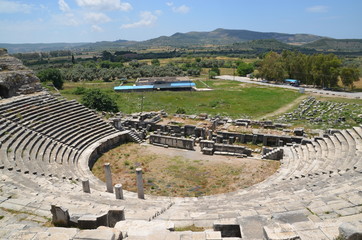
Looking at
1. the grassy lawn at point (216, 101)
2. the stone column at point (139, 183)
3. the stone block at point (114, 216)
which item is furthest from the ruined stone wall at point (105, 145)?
the grassy lawn at point (216, 101)

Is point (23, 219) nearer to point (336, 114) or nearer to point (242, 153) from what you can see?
point (242, 153)

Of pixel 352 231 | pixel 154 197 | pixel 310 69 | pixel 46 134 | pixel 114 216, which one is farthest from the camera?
pixel 310 69

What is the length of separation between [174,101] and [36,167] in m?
40.0

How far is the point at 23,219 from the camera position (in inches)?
361

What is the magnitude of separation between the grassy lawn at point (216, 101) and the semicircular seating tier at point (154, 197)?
19.1 m

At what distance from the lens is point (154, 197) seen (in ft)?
54.2

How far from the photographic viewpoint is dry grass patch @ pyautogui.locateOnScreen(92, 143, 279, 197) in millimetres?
18312

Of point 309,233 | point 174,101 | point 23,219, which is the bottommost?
point 174,101

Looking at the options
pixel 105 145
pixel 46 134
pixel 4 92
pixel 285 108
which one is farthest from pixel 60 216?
pixel 285 108

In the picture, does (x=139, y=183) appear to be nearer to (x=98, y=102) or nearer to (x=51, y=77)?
(x=98, y=102)

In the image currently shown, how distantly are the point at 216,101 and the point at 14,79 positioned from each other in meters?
36.1

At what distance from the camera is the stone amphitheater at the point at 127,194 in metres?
7.70

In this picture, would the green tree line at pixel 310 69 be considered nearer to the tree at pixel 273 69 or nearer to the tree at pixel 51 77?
the tree at pixel 273 69

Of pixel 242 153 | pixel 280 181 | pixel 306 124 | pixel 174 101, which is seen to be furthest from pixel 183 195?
pixel 174 101
